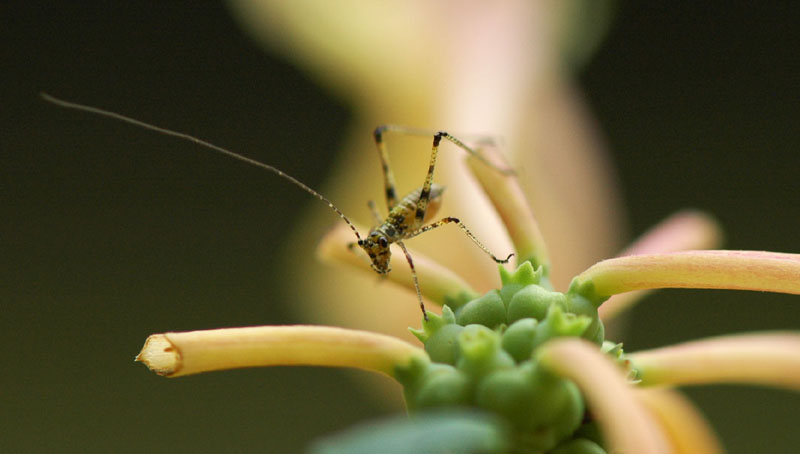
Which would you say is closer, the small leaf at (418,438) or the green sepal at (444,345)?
the small leaf at (418,438)

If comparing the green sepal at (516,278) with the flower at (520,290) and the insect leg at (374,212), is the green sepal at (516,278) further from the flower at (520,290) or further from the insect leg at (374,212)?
the insect leg at (374,212)

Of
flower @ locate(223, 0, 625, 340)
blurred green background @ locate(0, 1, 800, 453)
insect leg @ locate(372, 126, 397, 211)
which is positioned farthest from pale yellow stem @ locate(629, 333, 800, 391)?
blurred green background @ locate(0, 1, 800, 453)

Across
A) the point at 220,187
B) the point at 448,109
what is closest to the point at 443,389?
the point at 448,109

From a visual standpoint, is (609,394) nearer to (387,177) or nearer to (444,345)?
(444,345)

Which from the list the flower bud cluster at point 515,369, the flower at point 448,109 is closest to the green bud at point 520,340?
the flower bud cluster at point 515,369

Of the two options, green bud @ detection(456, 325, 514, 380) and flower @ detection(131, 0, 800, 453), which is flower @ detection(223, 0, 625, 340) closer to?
flower @ detection(131, 0, 800, 453)

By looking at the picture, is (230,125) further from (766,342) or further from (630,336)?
(766,342)

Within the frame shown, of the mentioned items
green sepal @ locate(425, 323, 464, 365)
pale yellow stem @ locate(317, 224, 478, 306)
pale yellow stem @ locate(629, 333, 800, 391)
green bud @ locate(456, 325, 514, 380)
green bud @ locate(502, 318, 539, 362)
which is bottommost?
pale yellow stem @ locate(629, 333, 800, 391)

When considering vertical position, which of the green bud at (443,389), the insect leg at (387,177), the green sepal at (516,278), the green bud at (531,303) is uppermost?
the insect leg at (387,177)
